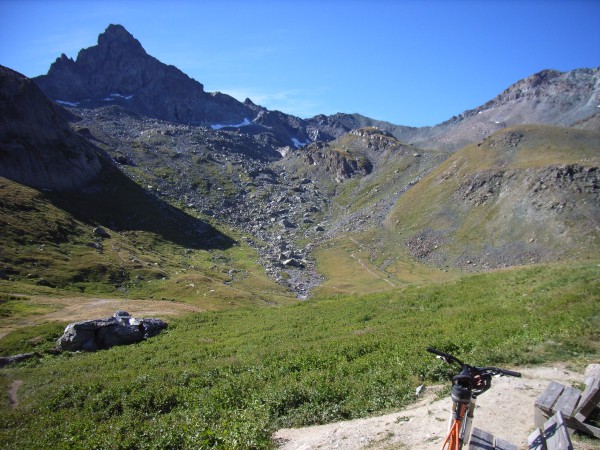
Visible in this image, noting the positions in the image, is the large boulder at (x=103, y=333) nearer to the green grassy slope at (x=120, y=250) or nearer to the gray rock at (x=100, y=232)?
the green grassy slope at (x=120, y=250)

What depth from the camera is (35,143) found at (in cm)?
14250

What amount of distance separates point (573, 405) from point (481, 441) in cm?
349

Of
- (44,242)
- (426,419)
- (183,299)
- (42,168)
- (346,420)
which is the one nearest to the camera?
(426,419)

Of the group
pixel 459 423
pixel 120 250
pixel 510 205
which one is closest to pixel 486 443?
pixel 459 423

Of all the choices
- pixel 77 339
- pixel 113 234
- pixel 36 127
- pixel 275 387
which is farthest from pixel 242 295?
pixel 36 127

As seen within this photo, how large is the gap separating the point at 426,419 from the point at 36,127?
176486mm

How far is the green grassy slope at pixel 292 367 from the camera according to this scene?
46.8 ft

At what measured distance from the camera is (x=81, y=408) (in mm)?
20156

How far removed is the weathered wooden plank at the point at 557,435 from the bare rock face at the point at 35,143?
160 metres

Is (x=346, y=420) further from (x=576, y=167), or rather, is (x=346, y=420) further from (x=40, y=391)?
(x=576, y=167)

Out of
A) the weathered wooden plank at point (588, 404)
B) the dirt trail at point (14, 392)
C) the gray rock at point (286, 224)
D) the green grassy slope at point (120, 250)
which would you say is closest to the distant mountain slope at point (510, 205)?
the gray rock at point (286, 224)

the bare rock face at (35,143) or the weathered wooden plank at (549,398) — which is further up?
the bare rock face at (35,143)

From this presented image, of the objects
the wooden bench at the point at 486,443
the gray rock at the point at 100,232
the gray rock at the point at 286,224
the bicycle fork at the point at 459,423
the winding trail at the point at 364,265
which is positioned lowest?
the winding trail at the point at 364,265

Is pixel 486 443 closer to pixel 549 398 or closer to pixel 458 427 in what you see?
pixel 458 427
